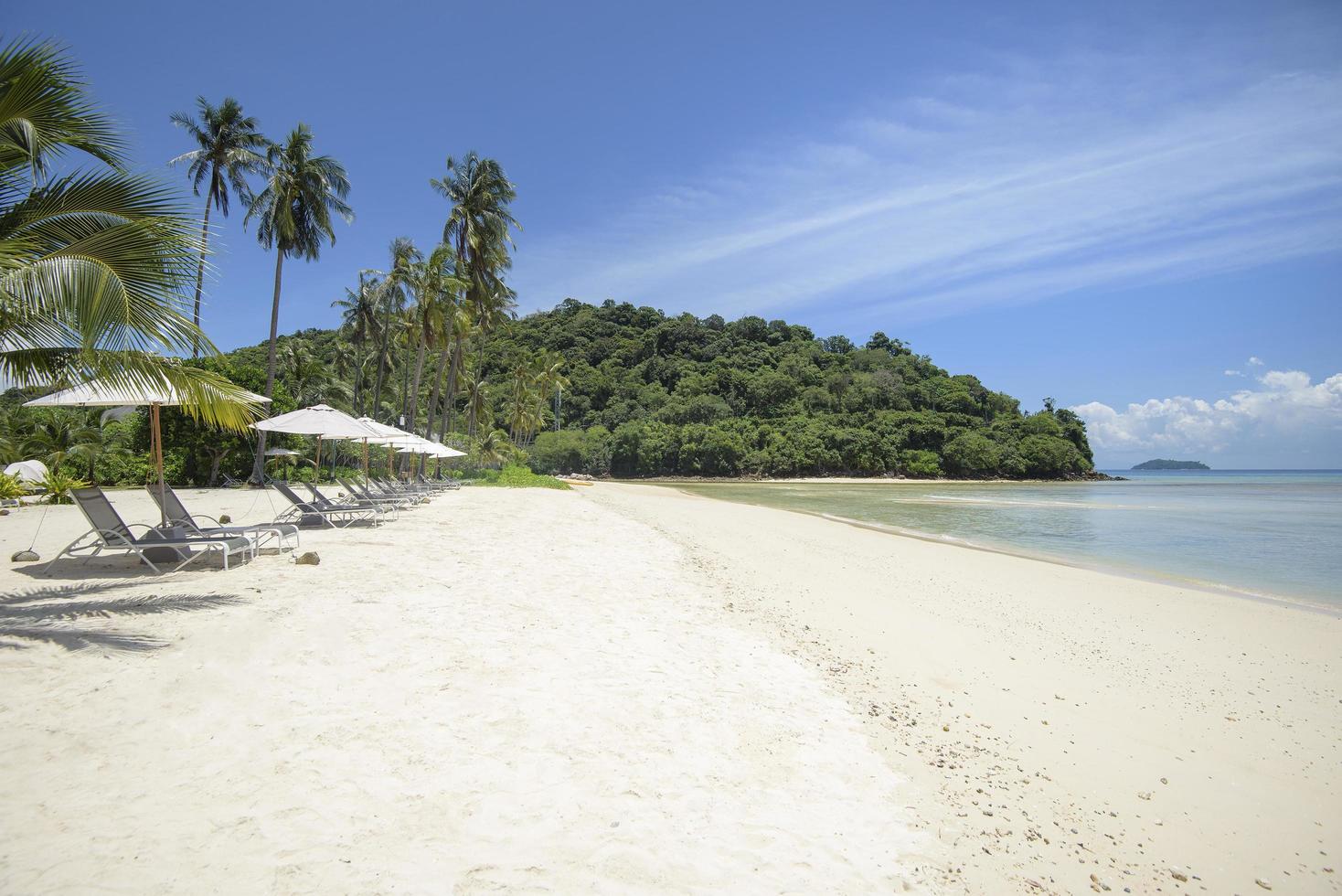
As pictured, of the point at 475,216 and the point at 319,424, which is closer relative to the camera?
the point at 319,424

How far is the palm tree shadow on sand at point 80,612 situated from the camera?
4559 mm

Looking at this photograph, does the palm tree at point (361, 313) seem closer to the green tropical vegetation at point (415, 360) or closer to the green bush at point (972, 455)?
the green tropical vegetation at point (415, 360)

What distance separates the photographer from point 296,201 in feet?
74.3

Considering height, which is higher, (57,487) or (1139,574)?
(57,487)

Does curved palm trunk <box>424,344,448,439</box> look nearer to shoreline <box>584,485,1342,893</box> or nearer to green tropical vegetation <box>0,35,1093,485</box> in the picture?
green tropical vegetation <box>0,35,1093,485</box>

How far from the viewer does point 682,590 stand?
754 cm

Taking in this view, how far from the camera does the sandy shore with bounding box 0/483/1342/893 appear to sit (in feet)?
8.63

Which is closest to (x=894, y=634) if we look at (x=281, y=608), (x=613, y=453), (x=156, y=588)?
(x=281, y=608)

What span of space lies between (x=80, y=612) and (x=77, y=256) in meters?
2.87

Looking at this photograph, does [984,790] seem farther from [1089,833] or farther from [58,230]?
[58,230]

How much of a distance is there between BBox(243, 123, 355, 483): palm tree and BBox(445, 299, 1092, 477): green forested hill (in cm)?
3126

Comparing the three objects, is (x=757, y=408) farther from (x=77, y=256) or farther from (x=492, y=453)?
(x=77, y=256)

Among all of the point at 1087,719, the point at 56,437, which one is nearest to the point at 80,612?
the point at 1087,719

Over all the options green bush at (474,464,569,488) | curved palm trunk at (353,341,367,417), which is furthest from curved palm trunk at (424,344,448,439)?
curved palm trunk at (353,341,367,417)
